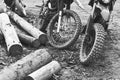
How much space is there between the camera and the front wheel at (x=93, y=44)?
5172 millimetres

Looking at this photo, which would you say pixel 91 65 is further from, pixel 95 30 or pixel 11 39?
pixel 11 39

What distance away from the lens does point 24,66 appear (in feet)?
15.6

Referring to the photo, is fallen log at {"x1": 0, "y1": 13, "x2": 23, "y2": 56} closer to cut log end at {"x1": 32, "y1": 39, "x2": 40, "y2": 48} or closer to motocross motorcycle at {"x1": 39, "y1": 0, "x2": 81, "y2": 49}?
cut log end at {"x1": 32, "y1": 39, "x2": 40, "y2": 48}

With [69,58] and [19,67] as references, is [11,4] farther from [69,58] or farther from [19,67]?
[19,67]

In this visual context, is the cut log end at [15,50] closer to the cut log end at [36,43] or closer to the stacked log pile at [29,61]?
the stacked log pile at [29,61]

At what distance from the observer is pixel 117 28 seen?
26.6 ft

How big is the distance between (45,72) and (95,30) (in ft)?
4.89

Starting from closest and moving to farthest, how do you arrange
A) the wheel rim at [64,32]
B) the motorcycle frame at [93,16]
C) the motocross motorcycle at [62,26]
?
the motorcycle frame at [93,16] → the motocross motorcycle at [62,26] → the wheel rim at [64,32]

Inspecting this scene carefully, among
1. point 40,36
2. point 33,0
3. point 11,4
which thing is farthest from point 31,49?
point 33,0

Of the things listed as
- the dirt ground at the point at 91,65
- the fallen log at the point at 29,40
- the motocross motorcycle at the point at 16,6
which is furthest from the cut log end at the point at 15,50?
the motocross motorcycle at the point at 16,6

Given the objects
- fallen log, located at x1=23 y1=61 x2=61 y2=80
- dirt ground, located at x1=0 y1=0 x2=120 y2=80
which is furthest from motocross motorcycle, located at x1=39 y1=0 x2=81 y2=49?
fallen log, located at x1=23 y1=61 x2=61 y2=80

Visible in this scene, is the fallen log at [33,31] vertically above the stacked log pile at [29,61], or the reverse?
the fallen log at [33,31]

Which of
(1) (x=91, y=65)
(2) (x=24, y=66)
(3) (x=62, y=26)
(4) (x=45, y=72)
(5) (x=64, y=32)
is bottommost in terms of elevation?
(1) (x=91, y=65)

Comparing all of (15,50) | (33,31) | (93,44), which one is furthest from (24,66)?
(33,31)
